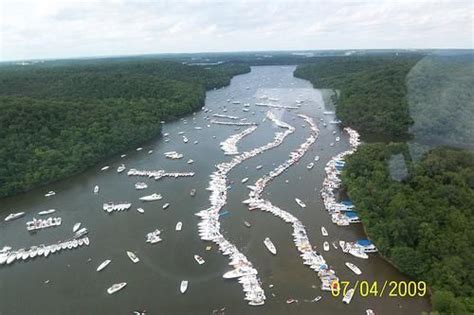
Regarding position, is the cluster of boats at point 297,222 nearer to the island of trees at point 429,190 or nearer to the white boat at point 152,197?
the island of trees at point 429,190

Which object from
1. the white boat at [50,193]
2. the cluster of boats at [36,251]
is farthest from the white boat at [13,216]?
the cluster of boats at [36,251]

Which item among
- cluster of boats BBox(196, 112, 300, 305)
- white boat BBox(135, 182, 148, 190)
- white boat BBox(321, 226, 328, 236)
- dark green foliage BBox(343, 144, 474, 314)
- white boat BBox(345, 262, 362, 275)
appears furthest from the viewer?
white boat BBox(135, 182, 148, 190)

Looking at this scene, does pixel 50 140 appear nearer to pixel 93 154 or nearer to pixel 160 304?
pixel 93 154

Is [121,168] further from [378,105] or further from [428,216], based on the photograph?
[378,105]

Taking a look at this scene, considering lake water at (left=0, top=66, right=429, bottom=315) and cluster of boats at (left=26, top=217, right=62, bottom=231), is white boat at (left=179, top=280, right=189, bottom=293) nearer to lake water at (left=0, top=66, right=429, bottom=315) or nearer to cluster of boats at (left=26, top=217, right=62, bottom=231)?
lake water at (left=0, top=66, right=429, bottom=315)

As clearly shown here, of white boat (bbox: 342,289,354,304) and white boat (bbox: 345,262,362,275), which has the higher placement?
white boat (bbox: 345,262,362,275)

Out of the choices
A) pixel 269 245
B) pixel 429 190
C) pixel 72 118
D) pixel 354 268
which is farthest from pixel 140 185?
pixel 429 190

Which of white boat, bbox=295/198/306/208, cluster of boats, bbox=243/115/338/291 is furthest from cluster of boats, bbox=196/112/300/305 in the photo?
white boat, bbox=295/198/306/208
